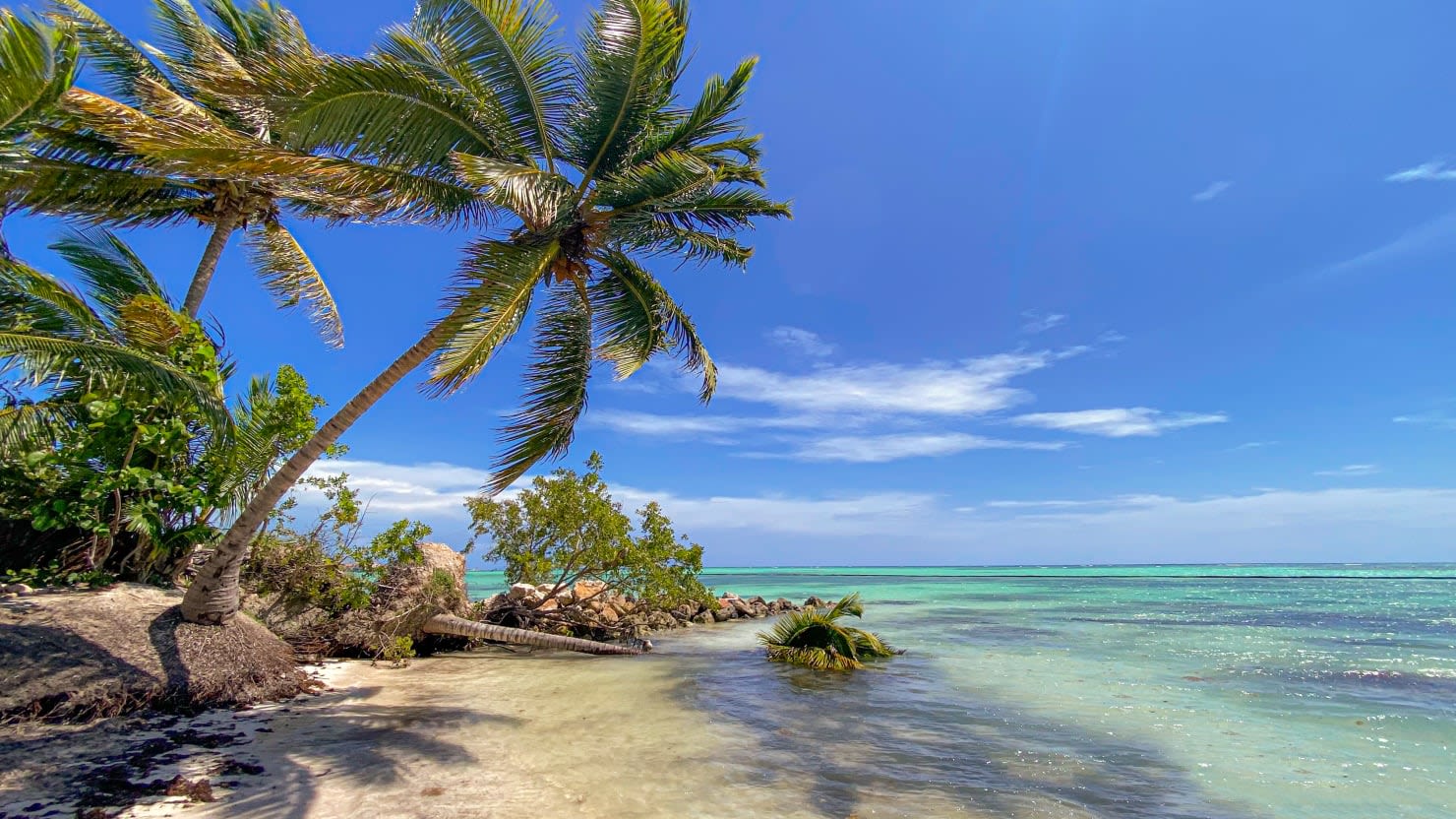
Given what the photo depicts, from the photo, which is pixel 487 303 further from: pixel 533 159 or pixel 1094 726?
pixel 1094 726

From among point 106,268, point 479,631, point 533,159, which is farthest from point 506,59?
point 479,631

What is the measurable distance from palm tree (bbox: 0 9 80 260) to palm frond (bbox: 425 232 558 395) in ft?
13.0

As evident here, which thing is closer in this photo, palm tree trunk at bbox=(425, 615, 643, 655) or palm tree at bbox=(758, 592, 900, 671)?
palm tree trunk at bbox=(425, 615, 643, 655)

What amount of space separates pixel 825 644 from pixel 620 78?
42.9ft

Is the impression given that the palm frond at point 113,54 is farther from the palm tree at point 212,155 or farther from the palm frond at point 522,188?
the palm frond at point 522,188

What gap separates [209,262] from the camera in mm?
11133

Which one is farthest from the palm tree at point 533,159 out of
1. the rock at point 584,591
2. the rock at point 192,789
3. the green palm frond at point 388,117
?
the rock at point 584,591

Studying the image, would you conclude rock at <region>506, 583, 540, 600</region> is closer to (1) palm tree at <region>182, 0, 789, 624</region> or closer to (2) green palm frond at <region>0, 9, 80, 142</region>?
(1) palm tree at <region>182, 0, 789, 624</region>

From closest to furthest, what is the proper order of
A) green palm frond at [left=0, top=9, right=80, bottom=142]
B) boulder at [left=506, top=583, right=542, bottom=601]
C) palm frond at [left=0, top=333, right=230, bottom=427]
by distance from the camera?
green palm frond at [left=0, top=9, right=80, bottom=142]
palm frond at [left=0, top=333, right=230, bottom=427]
boulder at [left=506, top=583, right=542, bottom=601]

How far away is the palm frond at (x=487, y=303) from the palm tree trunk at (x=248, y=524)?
74cm

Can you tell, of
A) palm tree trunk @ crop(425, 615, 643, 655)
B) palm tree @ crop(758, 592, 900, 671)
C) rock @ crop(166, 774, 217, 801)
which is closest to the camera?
rock @ crop(166, 774, 217, 801)

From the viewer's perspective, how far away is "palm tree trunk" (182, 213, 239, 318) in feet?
35.2

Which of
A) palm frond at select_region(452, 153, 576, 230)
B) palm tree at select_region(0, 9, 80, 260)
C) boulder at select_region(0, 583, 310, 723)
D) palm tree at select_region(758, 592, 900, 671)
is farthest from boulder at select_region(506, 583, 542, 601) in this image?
palm tree at select_region(0, 9, 80, 260)

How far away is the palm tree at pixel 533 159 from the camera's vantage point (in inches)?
300
